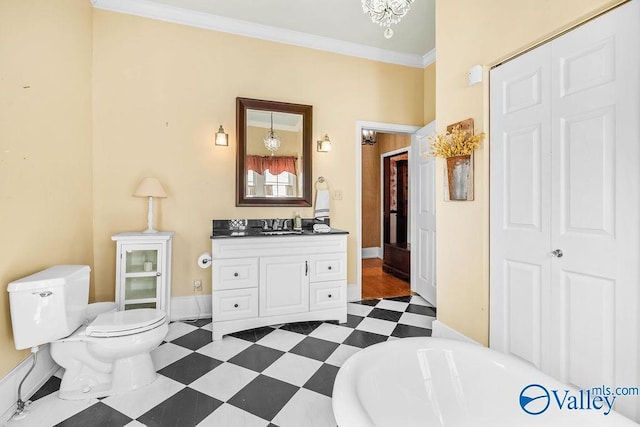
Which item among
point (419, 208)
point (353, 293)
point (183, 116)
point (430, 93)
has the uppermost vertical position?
point (430, 93)

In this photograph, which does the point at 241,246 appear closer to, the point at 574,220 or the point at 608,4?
the point at 574,220

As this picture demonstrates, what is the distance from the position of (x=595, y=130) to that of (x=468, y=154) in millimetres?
772

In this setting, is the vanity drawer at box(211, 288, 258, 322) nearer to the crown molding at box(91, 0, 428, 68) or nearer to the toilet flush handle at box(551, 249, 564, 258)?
the toilet flush handle at box(551, 249, 564, 258)

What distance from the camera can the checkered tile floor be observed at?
1645 mm

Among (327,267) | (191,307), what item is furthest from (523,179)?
(191,307)

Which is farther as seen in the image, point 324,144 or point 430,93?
point 430,93

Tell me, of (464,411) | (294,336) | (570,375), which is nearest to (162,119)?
(294,336)

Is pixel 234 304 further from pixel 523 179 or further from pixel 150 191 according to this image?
pixel 523 179

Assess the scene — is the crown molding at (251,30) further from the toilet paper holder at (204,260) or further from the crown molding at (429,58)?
the toilet paper holder at (204,260)

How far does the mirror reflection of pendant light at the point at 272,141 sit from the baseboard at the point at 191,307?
5.36 ft

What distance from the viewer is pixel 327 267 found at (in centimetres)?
291

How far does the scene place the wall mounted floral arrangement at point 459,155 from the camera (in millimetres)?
2256

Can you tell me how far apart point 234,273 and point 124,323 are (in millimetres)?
866

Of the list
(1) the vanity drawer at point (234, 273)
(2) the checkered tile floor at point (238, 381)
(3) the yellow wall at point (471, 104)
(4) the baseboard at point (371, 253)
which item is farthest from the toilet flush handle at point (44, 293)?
(4) the baseboard at point (371, 253)
